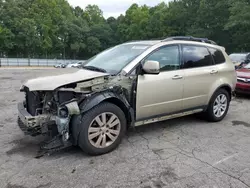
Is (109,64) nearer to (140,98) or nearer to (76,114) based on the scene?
(140,98)

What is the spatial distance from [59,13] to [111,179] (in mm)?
63755

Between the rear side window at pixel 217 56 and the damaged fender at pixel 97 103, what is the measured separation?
Answer: 2378 mm

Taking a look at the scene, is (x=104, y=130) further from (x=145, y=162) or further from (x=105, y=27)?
(x=105, y=27)

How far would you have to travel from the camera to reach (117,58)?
3.88 meters

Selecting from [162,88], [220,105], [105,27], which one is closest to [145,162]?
[162,88]

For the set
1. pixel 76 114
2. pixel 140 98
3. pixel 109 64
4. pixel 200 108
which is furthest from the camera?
pixel 200 108

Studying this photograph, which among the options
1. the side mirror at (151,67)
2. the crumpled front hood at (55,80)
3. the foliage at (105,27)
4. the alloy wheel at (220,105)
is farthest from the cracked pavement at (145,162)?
the foliage at (105,27)

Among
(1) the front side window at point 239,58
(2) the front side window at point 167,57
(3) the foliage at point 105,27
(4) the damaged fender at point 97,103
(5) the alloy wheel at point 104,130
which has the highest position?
(3) the foliage at point 105,27

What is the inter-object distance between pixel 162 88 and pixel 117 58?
0.94 meters

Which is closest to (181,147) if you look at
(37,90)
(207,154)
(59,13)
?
(207,154)

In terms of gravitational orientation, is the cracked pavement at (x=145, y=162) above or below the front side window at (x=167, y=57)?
below

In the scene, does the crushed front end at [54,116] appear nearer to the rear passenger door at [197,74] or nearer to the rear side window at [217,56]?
the rear passenger door at [197,74]

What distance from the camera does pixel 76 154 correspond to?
3258 mm

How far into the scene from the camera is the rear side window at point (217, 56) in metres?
4.67
